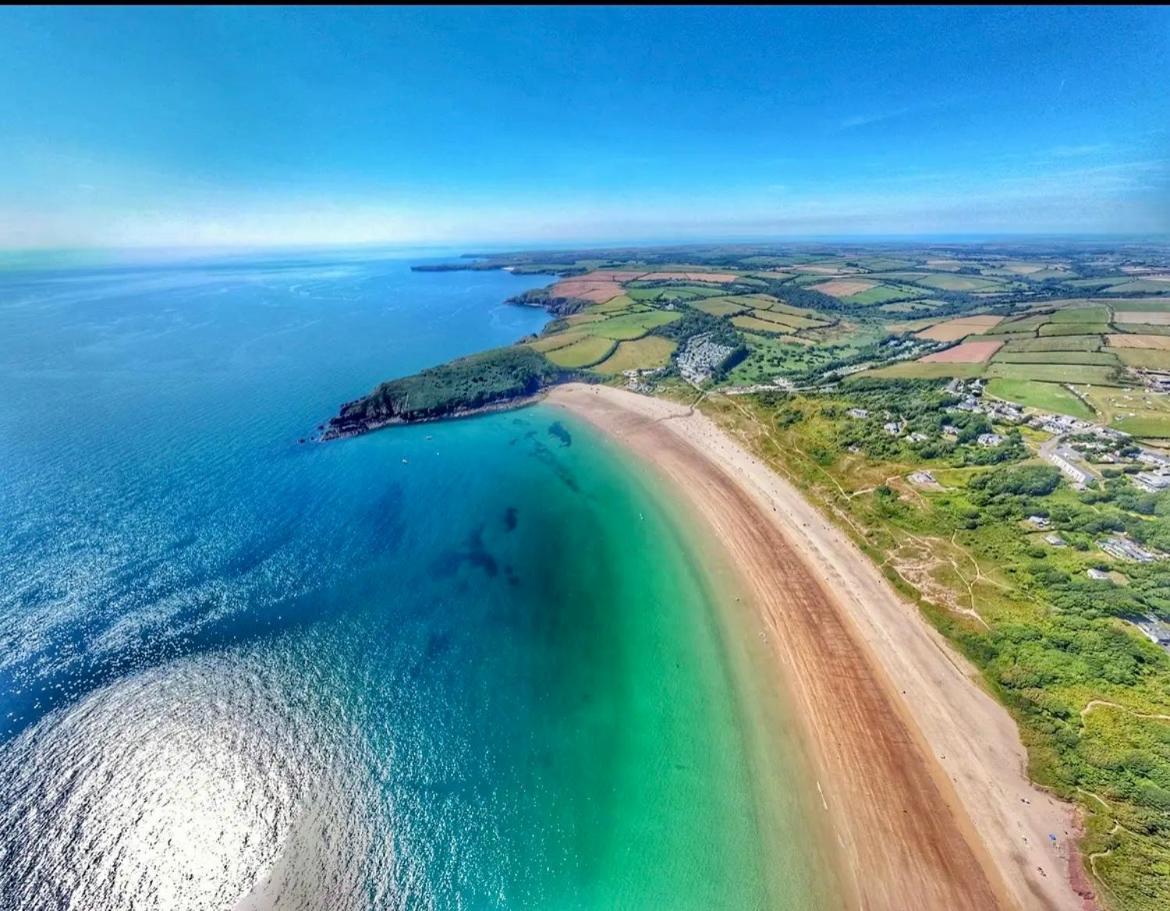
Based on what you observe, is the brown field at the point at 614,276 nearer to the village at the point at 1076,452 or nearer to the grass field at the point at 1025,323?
the grass field at the point at 1025,323

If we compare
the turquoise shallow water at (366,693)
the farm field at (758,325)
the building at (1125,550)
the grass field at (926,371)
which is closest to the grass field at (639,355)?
the farm field at (758,325)

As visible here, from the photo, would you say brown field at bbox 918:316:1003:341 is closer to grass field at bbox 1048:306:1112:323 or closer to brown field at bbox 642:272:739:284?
grass field at bbox 1048:306:1112:323

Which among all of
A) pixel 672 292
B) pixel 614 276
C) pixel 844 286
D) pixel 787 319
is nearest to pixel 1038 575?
pixel 787 319

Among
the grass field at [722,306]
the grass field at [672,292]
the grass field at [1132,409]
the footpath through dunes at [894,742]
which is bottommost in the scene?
the footpath through dunes at [894,742]

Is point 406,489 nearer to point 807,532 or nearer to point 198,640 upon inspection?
point 198,640

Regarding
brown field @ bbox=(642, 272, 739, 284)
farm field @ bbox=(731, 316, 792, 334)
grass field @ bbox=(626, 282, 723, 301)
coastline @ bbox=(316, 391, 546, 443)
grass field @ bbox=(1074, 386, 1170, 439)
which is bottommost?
coastline @ bbox=(316, 391, 546, 443)

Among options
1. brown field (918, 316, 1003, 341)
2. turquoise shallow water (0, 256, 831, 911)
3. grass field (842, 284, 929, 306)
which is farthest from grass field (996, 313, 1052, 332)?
turquoise shallow water (0, 256, 831, 911)

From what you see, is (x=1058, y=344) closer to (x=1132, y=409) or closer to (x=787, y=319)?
(x=1132, y=409)
